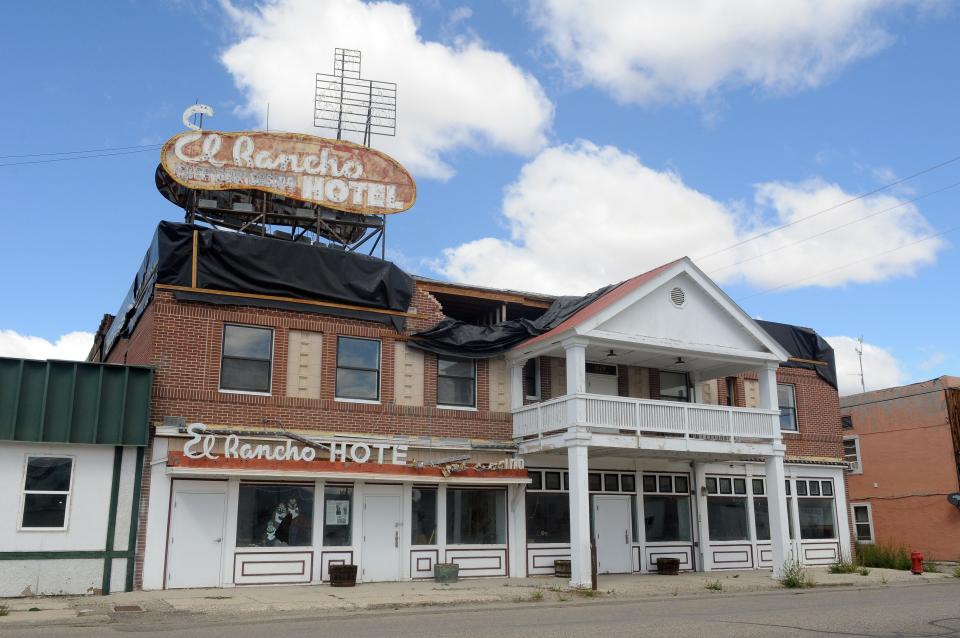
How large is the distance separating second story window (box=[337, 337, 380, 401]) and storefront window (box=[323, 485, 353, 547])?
232 centimetres

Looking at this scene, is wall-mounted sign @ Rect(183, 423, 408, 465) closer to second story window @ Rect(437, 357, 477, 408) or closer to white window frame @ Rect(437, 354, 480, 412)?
white window frame @ Rect(437, 354, 480, 412)

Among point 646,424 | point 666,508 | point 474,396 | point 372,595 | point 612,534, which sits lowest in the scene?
point 372,595

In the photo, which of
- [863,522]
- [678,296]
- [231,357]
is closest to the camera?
[231,357]

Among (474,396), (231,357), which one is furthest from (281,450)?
(474,396)

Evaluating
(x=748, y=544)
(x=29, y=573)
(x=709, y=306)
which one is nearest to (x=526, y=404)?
(x=709, y=306)

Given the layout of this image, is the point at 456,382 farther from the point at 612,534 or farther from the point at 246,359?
the point at 612,534

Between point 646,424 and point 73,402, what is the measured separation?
13.3m

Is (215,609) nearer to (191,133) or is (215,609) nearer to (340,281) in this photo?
(340,281)

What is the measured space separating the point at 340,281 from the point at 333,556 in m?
6.64

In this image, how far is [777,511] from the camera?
2353cm

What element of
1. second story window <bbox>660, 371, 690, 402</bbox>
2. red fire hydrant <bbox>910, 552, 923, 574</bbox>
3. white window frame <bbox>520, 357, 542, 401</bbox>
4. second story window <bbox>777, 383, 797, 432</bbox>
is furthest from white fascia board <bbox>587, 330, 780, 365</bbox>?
red fire hydrant <bbox>910, 552, 923, 574</bbox>

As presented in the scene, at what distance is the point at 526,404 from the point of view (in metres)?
24.2

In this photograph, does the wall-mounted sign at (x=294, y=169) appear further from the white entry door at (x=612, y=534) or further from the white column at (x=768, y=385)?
the white column at (x=768, y=385)

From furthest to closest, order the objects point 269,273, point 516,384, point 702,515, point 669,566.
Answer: point 702,515 < point 669,566 < point 516,384 < point 269,273
